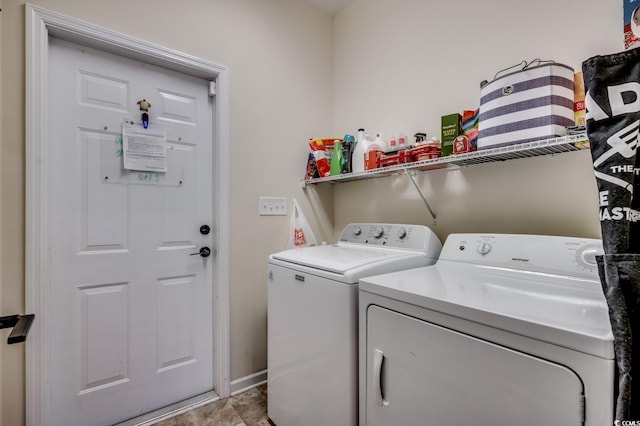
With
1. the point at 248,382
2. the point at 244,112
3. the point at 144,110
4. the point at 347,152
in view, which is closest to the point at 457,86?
the point at 347,152

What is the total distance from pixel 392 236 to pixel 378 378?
0.83 meters

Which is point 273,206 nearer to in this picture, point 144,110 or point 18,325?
point 144,110

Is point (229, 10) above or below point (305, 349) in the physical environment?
above

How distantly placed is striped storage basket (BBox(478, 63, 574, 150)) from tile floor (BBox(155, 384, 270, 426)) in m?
1.90

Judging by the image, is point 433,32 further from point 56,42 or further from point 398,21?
point 56,42

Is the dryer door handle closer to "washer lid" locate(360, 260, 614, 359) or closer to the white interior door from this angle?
"washer lid" locate(360, 260, 614, 359)

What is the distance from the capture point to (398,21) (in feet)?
6.58

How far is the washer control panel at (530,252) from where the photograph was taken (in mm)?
1039

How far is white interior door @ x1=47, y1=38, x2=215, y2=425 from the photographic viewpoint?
1.53 m

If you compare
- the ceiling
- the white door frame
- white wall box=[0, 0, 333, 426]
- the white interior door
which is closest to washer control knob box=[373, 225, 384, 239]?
white wall box=[0, 0, 333, 426]

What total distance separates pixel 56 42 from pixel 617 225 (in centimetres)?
229

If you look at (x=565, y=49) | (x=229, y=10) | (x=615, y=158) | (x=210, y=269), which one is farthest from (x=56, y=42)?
(x=565, y=49)

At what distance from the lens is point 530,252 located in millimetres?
1181

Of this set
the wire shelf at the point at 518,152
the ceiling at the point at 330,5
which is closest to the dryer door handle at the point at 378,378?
the wire shelf at the point at 518,152
